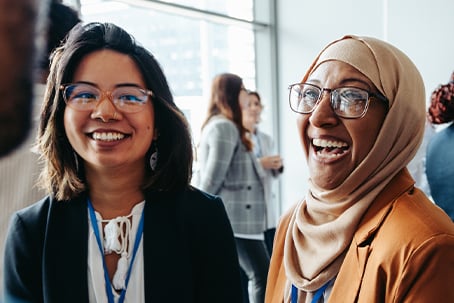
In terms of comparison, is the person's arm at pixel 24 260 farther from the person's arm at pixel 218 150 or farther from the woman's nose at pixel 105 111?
the person's arm at pixel 218 150

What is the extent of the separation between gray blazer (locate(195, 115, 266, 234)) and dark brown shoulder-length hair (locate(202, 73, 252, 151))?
0.05 metres

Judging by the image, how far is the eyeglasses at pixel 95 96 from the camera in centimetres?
106

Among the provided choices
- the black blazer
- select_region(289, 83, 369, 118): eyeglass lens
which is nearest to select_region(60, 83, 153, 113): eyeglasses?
the black blazer

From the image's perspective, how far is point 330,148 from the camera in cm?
119

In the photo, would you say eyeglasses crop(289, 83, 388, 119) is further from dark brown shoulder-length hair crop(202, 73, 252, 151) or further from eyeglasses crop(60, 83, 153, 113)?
dark brown shoulder-length hair crop(202, 73, 252, 151)

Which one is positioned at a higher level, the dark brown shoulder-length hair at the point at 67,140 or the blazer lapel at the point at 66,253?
the dark brown shoulder-length hair at the point at 67,140

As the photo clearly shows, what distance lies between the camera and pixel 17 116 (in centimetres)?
23

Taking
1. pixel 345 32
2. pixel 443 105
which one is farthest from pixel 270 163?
pixel 345 32

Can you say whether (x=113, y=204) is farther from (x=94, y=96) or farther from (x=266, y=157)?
(x=266, y=157)

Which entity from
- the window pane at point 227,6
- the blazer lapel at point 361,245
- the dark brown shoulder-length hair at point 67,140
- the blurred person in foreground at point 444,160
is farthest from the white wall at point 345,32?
the dark brown shoulder-length hair at point 67,140

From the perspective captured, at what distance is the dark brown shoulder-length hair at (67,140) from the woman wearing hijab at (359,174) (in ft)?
1.18

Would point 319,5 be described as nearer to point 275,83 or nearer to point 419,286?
point 275,83

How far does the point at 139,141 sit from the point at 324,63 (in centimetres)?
53

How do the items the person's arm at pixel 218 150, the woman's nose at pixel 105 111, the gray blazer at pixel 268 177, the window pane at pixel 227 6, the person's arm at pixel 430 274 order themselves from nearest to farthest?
1. the person's arm at pixel 430 274
2. the woman's nose at pixel 105 111
3. the person's arm at pixel 218 150
4. the gray blazer at pixel 268 177
5. the window pane at pixel 227 6
